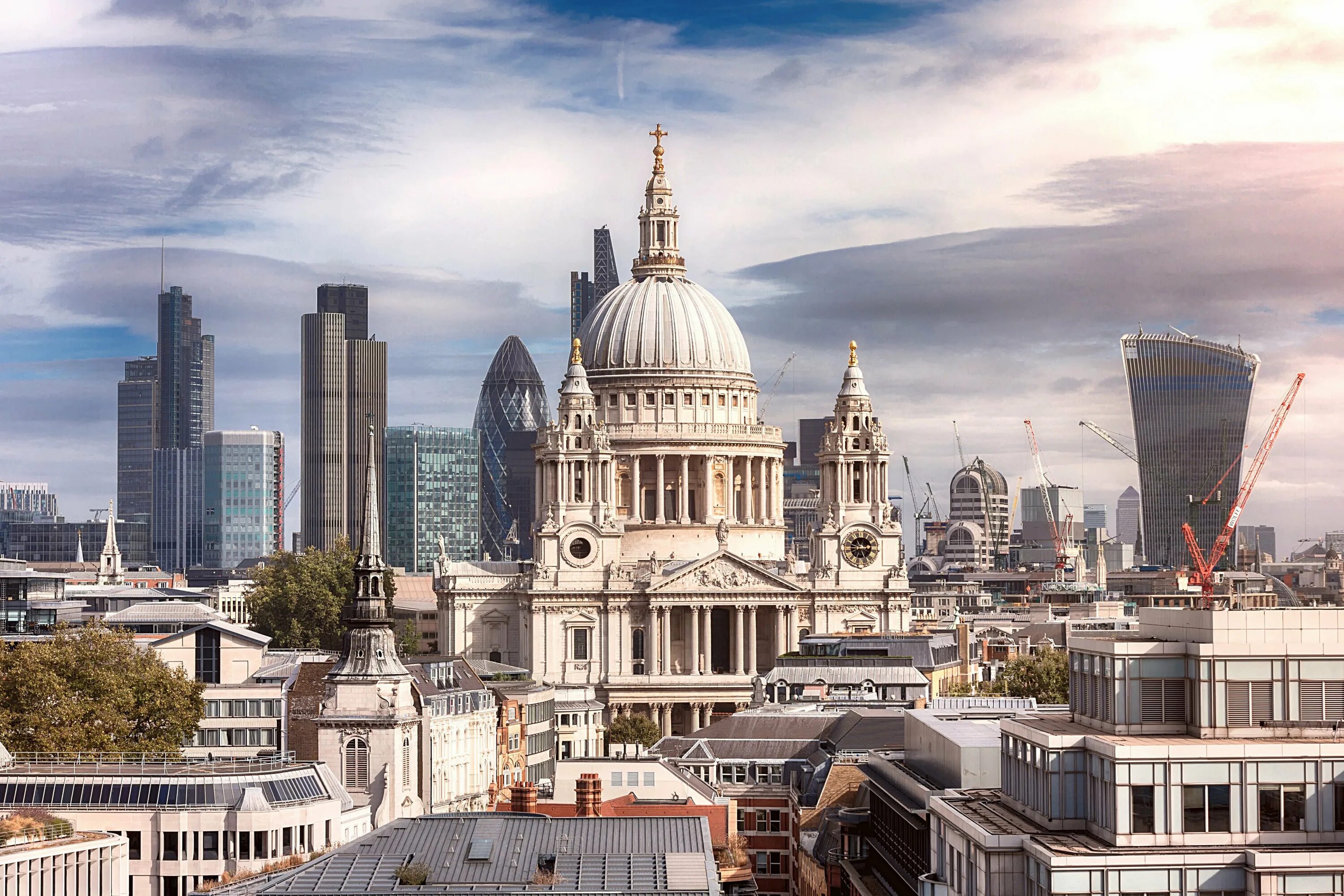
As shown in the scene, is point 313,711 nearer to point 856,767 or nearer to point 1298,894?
point 856,767

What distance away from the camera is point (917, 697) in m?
162

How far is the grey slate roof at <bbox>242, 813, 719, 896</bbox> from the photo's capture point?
7888 centimetres

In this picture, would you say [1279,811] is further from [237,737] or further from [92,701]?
[237,737]

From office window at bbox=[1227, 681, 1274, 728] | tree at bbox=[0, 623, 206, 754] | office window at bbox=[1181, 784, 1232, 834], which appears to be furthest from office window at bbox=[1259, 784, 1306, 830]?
tree at bbox=[0, 623, 206, 754]

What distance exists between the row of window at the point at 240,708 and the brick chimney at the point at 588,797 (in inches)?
1550

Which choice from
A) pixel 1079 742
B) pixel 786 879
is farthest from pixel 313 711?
pixel 1079 742

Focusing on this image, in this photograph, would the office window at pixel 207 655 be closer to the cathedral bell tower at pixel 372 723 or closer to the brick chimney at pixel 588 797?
the cathedral bell tower at pixel 372 723

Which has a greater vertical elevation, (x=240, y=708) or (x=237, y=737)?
(x=240, y=708)

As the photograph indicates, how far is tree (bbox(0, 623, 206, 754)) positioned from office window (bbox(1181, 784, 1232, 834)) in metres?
74.4

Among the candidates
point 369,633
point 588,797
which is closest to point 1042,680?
point 369,633

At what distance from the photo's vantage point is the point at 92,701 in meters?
138

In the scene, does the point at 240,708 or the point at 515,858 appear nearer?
the point at 515,858

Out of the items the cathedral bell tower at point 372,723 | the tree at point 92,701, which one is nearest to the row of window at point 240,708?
the tree at point 92,701

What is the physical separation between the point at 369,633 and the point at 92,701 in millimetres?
14802
